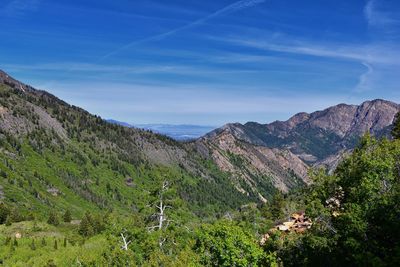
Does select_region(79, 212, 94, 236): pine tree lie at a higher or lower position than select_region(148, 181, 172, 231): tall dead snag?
lower

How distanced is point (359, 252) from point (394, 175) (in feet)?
25.8

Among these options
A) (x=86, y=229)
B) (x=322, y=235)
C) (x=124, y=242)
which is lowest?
(x=86, y=229)

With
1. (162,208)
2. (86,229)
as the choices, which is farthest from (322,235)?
(86,229)

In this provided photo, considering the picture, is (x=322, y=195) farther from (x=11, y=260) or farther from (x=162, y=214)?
(x=11, y=260)

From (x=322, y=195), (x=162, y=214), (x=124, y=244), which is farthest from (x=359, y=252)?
(x=162, y=214)

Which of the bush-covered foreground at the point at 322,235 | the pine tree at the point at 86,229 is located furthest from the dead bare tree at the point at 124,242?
the pine tree at the point at 86,229

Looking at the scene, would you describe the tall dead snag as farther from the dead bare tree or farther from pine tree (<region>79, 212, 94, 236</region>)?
pine tree (<region>79, 212, 94, 236</region>)

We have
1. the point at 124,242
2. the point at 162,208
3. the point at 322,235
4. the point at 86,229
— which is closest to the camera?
the point at 124,242

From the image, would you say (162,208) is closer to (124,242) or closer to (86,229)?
(124,242)

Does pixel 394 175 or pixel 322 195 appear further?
pixel 322 195

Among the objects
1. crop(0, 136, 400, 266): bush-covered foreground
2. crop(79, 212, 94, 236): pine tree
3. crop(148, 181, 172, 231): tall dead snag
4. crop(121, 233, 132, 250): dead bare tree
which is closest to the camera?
crop(0, 136, 400, 266): bush-covered foreground

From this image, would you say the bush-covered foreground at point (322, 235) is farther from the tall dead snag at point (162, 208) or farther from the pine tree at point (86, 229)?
the pine tree at point (86, 229)

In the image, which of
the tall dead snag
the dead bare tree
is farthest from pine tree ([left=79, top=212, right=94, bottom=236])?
the dead bare tree

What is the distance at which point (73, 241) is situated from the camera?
6944cm
